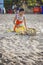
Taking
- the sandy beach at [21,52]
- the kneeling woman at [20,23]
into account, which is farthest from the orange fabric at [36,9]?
the sandy beach at [21,52]

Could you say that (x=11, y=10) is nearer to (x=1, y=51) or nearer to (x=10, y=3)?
(x=10, y=3)

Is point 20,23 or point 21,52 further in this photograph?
point 20,23

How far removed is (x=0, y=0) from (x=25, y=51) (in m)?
22.1

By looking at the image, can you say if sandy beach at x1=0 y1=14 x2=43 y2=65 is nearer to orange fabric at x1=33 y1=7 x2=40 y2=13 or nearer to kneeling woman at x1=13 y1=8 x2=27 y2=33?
kneeling woman at x1=13 y1=8 x2=27 y2=33

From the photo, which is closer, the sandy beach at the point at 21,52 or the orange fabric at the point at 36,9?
the sandy beach at the point at 21,52

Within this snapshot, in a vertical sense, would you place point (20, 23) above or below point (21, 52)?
below

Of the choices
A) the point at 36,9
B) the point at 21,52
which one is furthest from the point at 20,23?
the point at 36,9

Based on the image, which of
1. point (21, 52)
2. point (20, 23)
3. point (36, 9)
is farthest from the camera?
point (36, 9)

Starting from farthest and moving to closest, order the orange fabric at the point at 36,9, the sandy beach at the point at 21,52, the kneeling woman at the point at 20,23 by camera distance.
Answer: the orange fabric at the point at 36,9 < the kneeling woman at the point at 20,23 < the sandy beach at the point at 21,52

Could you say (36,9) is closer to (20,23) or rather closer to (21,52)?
(20,23)

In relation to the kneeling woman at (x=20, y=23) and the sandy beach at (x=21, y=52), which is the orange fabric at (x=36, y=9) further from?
the sandy beach at (x=21, y=52)

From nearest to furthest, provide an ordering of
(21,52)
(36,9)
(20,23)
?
1. (21,52)
2. (20,23)
3. (36,9)

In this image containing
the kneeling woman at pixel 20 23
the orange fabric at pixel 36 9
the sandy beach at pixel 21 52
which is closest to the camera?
the sandy beach at pixel 21 52

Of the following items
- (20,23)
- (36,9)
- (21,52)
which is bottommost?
(36,9)
